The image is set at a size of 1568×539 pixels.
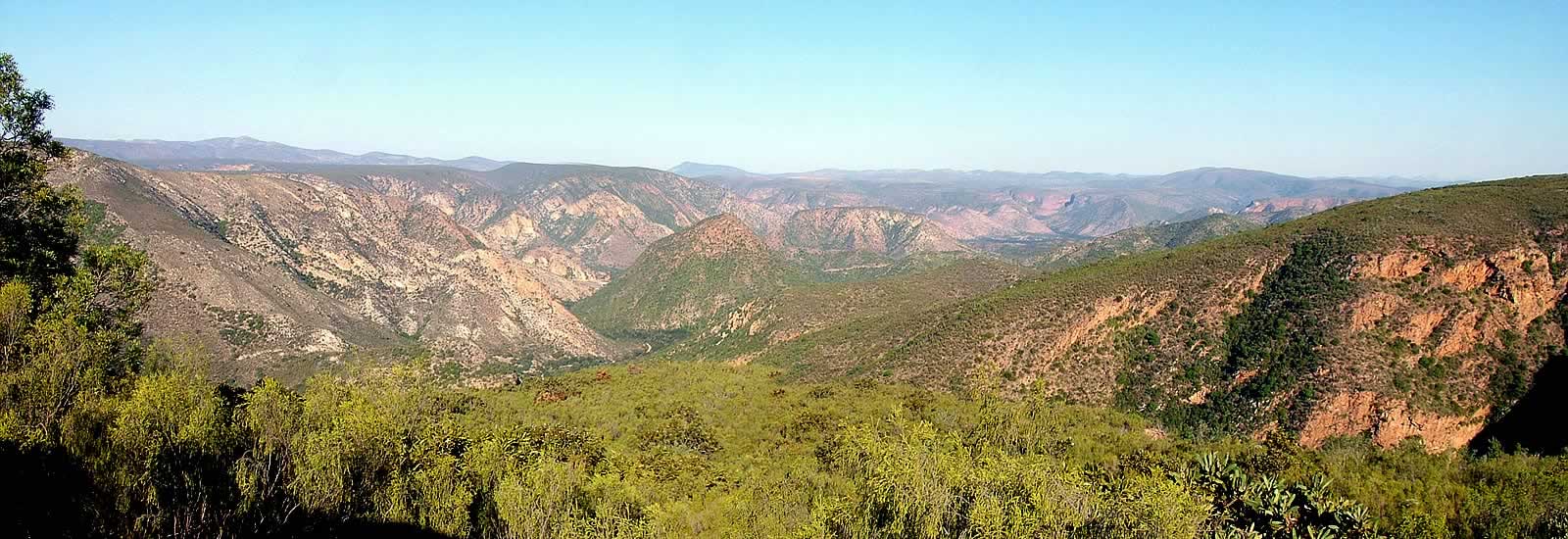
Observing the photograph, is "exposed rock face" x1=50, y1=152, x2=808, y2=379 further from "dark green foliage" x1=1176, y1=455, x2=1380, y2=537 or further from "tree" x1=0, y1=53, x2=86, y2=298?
"dark green foliage" x1=1176, y1=455, x2=1380, y2=537

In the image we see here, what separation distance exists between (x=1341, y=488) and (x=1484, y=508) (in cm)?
496

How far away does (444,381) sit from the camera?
98.9 meters

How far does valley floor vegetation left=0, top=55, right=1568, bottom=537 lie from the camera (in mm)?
17281

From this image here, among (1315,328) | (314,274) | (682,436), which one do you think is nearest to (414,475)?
(682,436)

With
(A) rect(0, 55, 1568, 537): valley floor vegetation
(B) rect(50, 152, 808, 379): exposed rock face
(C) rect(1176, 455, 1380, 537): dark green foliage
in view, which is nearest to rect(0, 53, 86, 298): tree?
(A) rect(0, 55, 1568, 537): valley floor vegetation

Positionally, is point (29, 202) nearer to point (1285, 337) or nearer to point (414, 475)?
point (414, 475)

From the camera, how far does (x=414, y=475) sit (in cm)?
2262

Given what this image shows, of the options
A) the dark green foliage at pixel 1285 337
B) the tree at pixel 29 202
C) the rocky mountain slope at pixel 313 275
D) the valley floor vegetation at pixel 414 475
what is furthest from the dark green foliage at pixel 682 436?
the rocky mountain slope at pixel 313 275

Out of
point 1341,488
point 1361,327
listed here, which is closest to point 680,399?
point 1341,488

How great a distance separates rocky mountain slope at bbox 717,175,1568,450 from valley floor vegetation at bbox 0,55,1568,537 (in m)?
30.7

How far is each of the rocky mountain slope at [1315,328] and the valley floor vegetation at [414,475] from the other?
30.7 meters

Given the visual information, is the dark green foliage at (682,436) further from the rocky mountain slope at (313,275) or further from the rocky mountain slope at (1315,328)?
the rocky mountain slope at (313,275)

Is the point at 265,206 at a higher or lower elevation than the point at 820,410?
higher

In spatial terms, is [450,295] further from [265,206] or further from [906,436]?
[906,436]
